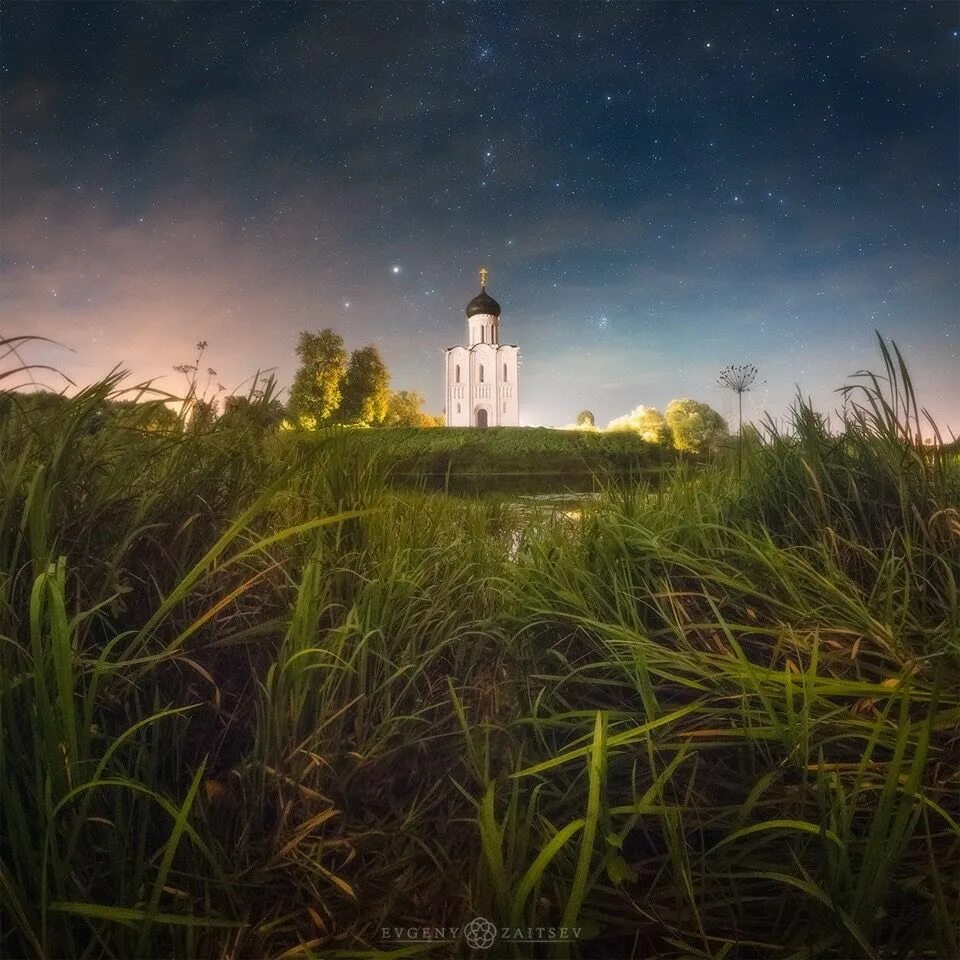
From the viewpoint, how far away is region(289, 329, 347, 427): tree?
58.6 inches

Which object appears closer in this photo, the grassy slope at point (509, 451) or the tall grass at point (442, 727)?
the tall grass at point (442, 727)

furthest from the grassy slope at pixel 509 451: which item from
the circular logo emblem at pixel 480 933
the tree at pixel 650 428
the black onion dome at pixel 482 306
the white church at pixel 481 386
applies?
the black onion dome at pixel 482 306

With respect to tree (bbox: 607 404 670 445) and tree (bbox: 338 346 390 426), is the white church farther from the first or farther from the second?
tree (bbox: 338 346 390 426)

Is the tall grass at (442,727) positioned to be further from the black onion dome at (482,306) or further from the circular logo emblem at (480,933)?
the black onion dome at (482,306)

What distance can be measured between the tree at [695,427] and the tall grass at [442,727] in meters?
0.89

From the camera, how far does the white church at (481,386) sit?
1675cm

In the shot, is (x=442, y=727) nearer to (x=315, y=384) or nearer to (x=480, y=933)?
(x=480, y=933)

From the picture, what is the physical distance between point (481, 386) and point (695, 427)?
14.6 metres

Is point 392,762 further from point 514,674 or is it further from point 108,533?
point 108,533

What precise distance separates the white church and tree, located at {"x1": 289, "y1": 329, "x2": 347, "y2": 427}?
11.8m

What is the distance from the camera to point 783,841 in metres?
0.71

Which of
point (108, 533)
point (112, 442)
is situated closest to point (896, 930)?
point (108, 533)

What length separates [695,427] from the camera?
14.1 ft

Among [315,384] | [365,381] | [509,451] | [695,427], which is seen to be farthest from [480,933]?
[365,381]
